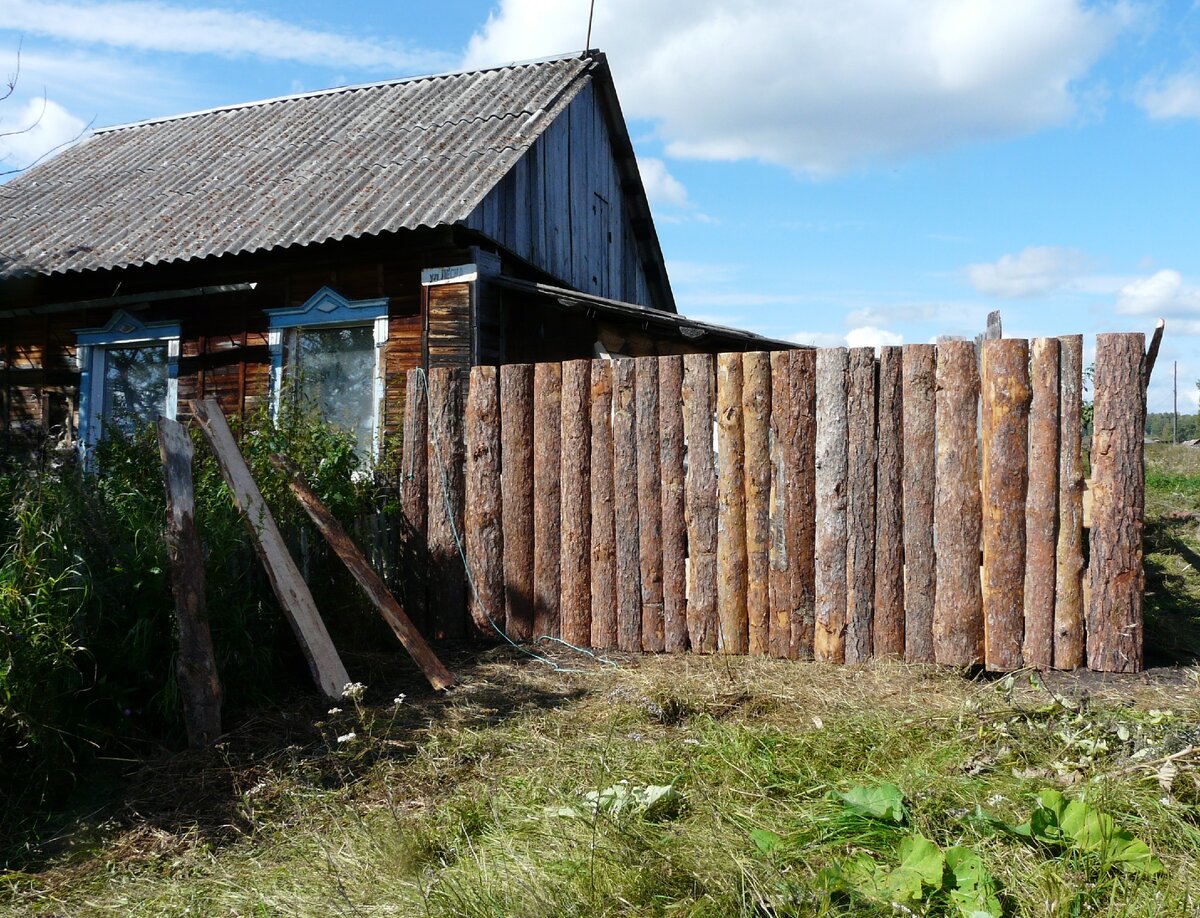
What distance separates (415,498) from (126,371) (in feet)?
19.3

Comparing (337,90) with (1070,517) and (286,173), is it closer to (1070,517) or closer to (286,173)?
(286,173)

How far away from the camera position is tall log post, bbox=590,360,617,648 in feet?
19.3

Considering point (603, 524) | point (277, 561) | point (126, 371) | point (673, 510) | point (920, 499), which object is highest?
point (126, 371)

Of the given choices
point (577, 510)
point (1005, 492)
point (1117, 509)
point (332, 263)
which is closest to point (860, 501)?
point (1005, 492)

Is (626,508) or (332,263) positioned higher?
(332,263)

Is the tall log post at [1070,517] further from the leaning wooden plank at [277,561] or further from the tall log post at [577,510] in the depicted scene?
the leaning wooden plank at [277,561]

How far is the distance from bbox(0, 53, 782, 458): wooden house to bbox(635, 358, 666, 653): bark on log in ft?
9.90

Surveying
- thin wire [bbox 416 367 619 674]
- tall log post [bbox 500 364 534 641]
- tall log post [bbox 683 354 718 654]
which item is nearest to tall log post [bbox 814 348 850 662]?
tall log post [bbox 683 354 718 654]

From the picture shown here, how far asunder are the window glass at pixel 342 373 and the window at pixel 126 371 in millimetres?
1606

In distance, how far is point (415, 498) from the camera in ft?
21.2

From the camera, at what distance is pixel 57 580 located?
13.1 ft

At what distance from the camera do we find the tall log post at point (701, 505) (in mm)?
5625

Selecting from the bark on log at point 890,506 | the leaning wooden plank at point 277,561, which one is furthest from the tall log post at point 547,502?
the bark on log at point 890,506

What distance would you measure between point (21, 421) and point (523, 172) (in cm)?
605
